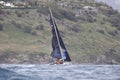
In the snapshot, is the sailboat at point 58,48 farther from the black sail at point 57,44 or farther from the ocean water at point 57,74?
the ocean water at point 57,74

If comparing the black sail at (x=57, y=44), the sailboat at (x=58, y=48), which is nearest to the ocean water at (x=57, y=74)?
the black sail at (x=57, y=44)

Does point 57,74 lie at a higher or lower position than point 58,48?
higher

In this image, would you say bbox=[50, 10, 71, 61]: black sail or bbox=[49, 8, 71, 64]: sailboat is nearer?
bbox=[50, 10, 71, 61]: black sail

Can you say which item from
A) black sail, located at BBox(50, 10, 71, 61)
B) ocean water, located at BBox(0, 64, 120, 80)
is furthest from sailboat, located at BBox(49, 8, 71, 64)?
ocean water, located at BBox(0, 64, 120, 80)

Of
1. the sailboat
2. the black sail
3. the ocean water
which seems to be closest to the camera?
the ocean water

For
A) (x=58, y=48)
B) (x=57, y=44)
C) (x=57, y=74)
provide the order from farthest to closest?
(x=57, y=44) < (x=58, y=48) < (x=57, y=74)

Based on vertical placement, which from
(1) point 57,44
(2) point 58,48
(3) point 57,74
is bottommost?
(2) point 58,48

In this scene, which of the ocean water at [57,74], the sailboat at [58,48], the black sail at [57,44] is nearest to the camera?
the ocean water at [57,74]

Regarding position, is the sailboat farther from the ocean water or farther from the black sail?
the ocean water

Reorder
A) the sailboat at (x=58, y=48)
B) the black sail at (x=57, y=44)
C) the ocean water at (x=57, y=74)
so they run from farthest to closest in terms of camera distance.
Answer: the sailboat at (x=58, y=48), the black sail at (x=57, y=44), the ocean water at (x=57, y=74)

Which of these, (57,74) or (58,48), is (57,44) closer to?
(58,48)

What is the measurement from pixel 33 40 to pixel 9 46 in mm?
8761

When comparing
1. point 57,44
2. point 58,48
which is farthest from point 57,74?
point 57,44

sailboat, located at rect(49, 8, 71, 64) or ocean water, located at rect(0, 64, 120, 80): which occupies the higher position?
ocean water, located at rect(0, 64, 120, 80)
